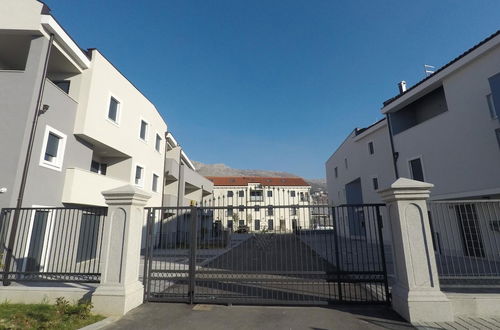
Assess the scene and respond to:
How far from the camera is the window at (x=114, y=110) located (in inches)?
542

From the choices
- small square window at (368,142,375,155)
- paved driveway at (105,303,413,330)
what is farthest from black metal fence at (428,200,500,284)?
small square window at (368,142,375,155)

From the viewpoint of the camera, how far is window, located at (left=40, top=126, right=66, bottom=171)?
9.80m

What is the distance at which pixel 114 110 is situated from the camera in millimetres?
14180

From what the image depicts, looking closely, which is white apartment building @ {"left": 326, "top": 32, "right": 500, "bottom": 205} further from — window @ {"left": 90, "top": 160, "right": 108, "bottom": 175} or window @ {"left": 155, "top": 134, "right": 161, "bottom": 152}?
window @ {"left": 90, "top": 160, "right": 108, "bottom": 175}

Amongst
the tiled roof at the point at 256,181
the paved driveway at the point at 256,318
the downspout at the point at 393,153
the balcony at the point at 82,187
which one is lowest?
the paved driveway at the point at 256,318

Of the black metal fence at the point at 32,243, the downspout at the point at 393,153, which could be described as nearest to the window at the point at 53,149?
the black metal fence at the point at 32,243

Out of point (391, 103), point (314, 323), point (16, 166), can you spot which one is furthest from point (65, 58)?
point (391, 103)

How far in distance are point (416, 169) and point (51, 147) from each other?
19150 mm

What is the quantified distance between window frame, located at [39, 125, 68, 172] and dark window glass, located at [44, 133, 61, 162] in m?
0.10

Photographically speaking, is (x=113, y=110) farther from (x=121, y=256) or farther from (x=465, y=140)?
(x=465, y=140)

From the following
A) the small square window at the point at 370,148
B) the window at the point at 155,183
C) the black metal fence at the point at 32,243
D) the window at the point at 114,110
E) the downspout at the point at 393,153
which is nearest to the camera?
the black metal fence at the point at 32,243

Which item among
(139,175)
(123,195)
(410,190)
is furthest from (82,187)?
(410,190)

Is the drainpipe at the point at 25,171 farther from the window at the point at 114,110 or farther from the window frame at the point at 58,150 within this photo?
the window at the point at 114,110

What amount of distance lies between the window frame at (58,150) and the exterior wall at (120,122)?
2.67 ft
